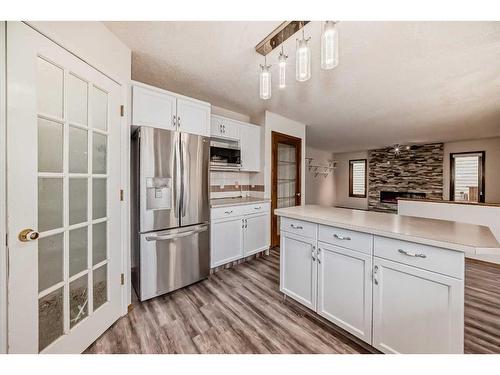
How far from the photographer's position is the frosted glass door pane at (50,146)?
115 cm

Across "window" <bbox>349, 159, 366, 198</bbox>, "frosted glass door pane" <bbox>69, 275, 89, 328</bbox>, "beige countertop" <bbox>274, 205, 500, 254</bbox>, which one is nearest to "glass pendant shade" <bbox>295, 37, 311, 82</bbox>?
"beige countertop" <bbox>274, 205, 500, 254</bbox>

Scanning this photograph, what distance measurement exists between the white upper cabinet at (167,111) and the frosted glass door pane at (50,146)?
76cm

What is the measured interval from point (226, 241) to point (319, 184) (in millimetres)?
5746

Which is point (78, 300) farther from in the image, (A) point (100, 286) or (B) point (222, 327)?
(B) point (222, 327)

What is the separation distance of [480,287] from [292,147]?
10.7 ft

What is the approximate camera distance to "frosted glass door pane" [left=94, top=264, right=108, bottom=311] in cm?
153

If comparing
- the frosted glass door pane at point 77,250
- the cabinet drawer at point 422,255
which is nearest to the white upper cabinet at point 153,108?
the frosted glass door pane at point 77,250

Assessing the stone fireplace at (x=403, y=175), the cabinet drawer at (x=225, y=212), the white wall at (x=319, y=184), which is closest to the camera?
the cabinet drawer at (x=225, y=212)

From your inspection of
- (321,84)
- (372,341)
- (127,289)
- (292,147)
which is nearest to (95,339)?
(127,289)

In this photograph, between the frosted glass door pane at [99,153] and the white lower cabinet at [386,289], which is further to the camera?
the frosted glass door pane at [99,153]

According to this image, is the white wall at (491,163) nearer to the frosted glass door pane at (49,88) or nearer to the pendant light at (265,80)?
the pendant light at (265,80)

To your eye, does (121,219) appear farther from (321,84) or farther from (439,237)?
(321,84)

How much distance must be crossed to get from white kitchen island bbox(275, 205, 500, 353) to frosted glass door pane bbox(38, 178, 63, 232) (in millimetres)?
1662
